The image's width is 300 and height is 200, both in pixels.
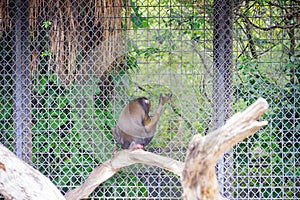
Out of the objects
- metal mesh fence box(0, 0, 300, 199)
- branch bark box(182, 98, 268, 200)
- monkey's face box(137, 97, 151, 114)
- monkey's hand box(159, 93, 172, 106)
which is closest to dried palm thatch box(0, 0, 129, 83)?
metal mesh fence box(0, 0, 300, 199)

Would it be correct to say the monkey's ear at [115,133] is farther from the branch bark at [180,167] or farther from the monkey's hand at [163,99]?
the monkey's hand at [163,99]

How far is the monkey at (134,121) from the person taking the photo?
450cm

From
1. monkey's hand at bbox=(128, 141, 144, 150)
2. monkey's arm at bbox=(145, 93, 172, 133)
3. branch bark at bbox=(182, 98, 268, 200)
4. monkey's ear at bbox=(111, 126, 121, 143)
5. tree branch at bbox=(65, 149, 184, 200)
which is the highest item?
branch bark at bbox=(182, 98, 268, 200)

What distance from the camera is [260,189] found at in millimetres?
4492

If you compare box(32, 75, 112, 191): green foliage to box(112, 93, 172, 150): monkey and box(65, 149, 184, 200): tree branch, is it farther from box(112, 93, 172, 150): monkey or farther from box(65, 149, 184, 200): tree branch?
box(65, 149, 184, 200): tree branch

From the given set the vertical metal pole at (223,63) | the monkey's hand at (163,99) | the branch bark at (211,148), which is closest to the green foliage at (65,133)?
the monkey's hand at (163,99)

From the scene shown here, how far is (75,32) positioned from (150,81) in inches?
33.0

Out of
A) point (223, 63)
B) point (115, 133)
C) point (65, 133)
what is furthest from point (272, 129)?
point (65, 133)

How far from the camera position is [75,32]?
463 centimetres

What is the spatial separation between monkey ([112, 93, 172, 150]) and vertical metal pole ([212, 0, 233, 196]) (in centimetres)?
45

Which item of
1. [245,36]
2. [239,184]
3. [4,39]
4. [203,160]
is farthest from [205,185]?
[4,39]

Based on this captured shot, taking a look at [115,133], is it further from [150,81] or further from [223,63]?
[223,63]

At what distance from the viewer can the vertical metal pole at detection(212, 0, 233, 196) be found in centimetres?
446

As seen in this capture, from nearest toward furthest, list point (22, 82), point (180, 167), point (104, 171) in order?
point (180, 167) → point (104, 171) → point (22, 82)
